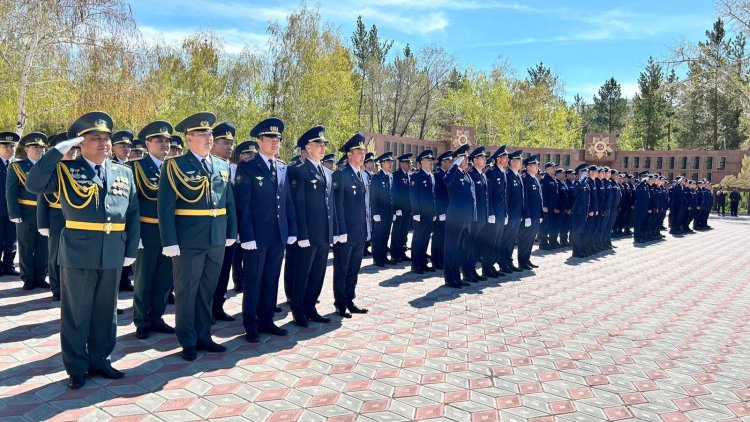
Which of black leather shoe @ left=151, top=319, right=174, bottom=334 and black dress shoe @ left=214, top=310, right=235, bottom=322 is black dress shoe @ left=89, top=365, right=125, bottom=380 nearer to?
black leather shoe @ left=151, top=319, right=174, bottom=334

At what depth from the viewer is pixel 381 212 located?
10320 millimetres

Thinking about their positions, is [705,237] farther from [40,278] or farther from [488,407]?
[40,278]

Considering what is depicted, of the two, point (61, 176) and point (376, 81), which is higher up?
point (376, 81)

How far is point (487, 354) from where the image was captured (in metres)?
4.89

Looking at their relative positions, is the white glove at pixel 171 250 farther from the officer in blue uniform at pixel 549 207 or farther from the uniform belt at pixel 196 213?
the officer in blue uniform at pixel 549 207

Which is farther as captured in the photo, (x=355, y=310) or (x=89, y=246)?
(x=355, y=310)

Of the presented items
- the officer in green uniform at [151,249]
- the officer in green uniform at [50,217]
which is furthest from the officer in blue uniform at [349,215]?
the officer in green uniform at [50,217]

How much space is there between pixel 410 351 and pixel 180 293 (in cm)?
214

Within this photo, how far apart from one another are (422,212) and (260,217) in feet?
15.7

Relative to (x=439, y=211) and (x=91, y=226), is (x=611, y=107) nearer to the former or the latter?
(x=439, y=211)

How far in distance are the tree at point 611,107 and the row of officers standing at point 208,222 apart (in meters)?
51.6

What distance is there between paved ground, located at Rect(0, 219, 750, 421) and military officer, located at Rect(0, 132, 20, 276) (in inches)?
14.9

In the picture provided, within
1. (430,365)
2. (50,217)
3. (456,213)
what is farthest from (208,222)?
(456,213)

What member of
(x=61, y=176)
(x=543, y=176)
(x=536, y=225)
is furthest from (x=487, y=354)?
(x=543, y=176)
